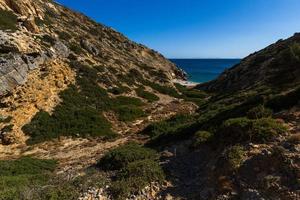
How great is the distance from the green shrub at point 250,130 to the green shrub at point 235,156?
91 centimetres

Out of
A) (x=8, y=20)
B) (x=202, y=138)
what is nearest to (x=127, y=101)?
(x=8, y=20)

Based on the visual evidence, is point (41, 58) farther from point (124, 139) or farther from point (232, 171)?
point (232, 171)

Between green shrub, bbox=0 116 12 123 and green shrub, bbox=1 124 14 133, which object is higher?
green shrub, bbox=0 116 12 123

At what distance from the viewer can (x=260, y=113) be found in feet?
57.3

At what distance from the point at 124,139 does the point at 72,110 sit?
8.70 meters

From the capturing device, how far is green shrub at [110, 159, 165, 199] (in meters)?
13.4

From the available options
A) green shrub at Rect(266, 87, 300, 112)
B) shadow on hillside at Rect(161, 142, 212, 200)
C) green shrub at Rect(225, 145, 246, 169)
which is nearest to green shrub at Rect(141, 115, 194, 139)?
green shrub at Rect(266, 87, 300, 112)

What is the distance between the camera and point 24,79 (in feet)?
118

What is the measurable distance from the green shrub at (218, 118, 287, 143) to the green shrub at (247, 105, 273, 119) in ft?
5.31

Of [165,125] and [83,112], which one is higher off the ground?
[83,112]

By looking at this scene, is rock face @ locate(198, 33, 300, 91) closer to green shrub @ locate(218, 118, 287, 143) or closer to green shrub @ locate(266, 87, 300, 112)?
green shrub @ locate(266, 87, 300, 112)

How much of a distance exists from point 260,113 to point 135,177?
7.50m

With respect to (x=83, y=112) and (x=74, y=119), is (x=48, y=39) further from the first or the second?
(x=74, y=119)

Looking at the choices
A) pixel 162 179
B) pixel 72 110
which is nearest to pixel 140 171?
pixel 162 179
